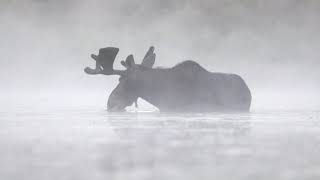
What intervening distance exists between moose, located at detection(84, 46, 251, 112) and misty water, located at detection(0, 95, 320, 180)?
6.75 m

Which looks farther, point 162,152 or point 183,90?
point 183,90

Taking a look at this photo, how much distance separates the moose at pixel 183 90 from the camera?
18.5 metres

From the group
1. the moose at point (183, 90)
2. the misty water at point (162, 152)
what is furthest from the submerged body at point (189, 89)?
the misty water at point (162, 152)

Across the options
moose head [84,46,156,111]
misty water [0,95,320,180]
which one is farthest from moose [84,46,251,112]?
misty water [0,95,320,180]

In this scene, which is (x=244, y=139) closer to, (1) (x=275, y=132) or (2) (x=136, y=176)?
(1) (x=275, y=132)

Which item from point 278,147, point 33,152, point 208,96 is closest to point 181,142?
point 278,147

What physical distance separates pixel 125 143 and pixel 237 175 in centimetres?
316

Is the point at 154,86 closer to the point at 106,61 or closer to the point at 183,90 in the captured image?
the point at 183,90

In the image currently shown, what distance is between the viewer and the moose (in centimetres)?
1853

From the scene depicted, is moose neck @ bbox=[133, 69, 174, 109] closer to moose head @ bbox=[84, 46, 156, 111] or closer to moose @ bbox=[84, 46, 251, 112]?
moose @ bbox=[84, 46, 251, 112]

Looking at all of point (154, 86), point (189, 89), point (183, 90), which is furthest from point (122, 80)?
point (189, 89)

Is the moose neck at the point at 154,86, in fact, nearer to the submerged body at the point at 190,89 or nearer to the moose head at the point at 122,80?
the submerged body at the point at 190,89

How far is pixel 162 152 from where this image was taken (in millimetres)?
7621

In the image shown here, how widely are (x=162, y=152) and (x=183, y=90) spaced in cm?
1091
